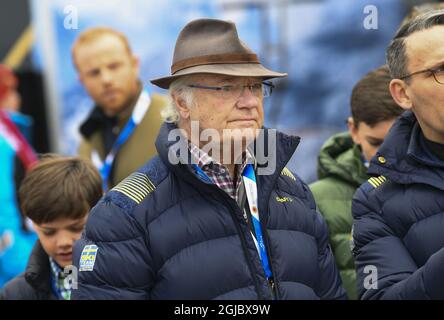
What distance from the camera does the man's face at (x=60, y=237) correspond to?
3.69 m

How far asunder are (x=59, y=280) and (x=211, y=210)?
3.64 ft

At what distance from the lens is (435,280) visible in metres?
2.67

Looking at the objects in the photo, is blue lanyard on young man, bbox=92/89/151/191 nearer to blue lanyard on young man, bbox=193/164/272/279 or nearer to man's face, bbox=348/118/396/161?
man's face, bbox=348/118/396/161

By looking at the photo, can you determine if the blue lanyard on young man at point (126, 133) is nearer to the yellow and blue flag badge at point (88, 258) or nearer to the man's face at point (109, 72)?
the man's face at point (109, 72)

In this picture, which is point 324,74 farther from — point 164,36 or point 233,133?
point 233,133

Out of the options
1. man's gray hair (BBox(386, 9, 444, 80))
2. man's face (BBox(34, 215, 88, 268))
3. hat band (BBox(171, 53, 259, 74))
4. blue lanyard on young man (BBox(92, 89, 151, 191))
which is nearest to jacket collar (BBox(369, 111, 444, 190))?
man's gray hair (BBox(386, 9, 444, 80))

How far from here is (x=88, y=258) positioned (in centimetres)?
283

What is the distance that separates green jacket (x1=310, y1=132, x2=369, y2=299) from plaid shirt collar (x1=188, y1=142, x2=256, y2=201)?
925 millimetres

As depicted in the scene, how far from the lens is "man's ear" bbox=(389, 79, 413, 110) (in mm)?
3080

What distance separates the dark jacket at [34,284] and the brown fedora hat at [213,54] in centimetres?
106

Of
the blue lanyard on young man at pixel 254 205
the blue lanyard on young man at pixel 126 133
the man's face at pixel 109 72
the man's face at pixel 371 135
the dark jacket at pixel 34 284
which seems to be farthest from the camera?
the man's face at pixel 109 72

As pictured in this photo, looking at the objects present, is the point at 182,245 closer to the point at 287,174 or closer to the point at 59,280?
the point at 287,174

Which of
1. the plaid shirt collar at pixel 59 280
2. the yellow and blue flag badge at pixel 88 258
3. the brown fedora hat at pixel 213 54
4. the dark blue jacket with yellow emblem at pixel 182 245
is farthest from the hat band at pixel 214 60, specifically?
the plaid shirt collar at pixel 59 280
